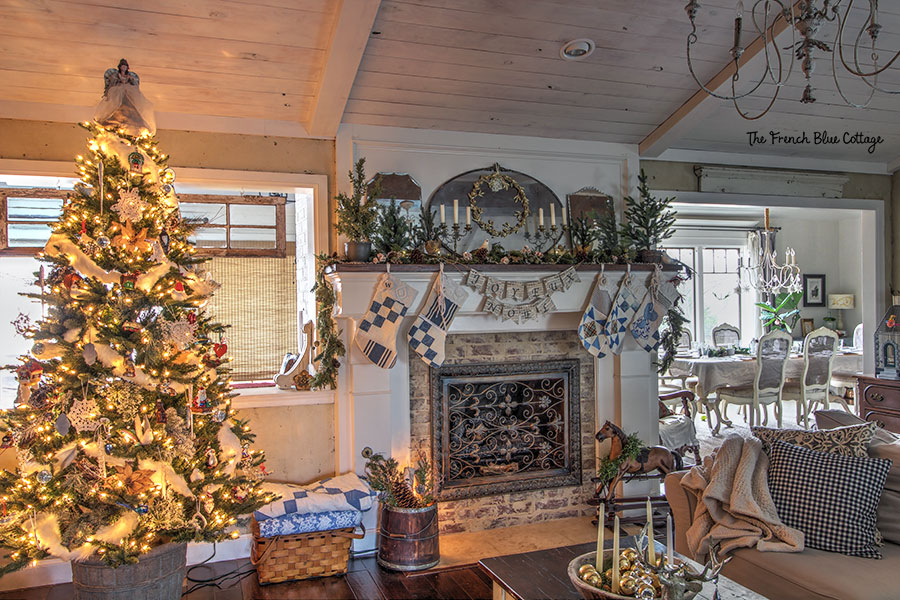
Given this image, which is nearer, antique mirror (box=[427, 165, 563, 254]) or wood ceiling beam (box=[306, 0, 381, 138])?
wood ceiling beam (box=[306, 0, 381, 138])

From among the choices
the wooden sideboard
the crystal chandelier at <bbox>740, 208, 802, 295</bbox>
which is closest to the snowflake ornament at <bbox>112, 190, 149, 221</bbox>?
the wooden sideboard

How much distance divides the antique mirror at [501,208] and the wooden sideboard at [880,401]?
8.81 feet

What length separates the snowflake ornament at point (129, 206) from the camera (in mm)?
2805

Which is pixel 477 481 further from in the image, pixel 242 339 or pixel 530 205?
pixel 242 339

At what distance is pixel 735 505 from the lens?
277 cm

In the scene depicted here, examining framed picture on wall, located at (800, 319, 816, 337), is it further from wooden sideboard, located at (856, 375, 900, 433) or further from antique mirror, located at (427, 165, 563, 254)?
antique mirror, located at (427, 165, 563, 254)

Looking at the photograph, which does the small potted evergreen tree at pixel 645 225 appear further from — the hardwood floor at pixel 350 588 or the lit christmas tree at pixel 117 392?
the lit christmas tree at pixel 117 392

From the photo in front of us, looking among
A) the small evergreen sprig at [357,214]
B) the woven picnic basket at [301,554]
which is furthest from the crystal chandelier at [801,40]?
the woven picnic basket at [301,554]

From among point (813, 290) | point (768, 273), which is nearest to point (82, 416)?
point (768, 273)

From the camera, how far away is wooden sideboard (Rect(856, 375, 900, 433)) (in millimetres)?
4773

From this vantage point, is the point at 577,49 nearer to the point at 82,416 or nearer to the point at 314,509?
the point at 314,509

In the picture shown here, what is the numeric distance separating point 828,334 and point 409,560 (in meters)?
5.08

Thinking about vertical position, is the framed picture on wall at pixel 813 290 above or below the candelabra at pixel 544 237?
below

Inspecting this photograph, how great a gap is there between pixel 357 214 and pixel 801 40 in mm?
2392
